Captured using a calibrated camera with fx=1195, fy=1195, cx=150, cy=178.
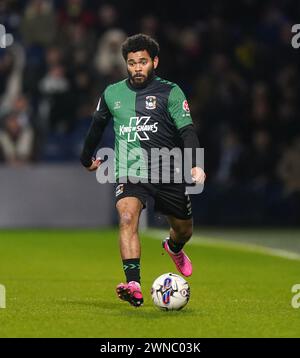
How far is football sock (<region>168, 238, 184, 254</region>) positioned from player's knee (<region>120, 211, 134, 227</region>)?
1.44 meters

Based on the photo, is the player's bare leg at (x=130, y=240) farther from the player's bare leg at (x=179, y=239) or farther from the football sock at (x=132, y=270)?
the player's bare leg at (x=179, y=239)

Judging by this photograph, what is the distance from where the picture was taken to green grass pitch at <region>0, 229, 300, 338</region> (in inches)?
325

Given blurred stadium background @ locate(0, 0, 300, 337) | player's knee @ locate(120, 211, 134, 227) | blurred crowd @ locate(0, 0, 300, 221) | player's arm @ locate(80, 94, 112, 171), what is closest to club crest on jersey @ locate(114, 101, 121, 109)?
player's arm @ locate(80, 94, 112, 171)

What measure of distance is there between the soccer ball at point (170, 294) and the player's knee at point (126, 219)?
524 mm

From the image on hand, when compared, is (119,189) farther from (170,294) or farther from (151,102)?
(170,294)

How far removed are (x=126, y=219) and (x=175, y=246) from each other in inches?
59.2

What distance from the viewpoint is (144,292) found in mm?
10852

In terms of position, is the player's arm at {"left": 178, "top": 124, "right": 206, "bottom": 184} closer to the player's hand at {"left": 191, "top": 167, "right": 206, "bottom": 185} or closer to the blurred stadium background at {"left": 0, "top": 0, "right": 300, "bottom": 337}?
the player's hand at {"left": 191, "top": 167, "right": 206, "bottom": 185}

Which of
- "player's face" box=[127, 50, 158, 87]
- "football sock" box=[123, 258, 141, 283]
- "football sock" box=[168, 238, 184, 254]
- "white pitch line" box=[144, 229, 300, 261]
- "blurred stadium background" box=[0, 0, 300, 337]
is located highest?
"blurred stadium background" box=[0, 0, 300, 337]

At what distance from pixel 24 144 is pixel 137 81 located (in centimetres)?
1136

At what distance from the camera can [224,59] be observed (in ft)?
75.0

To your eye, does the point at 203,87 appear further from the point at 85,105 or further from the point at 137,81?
the point at 137,81

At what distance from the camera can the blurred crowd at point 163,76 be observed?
2123cm
